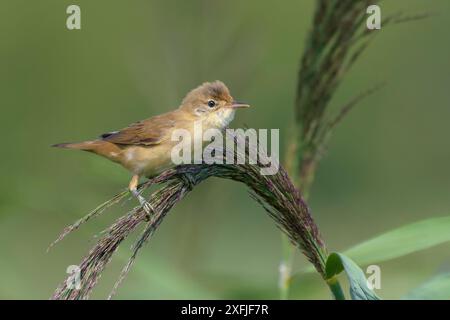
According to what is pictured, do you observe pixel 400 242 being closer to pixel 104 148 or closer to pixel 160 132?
pixel 160 132

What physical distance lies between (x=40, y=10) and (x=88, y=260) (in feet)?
14.7

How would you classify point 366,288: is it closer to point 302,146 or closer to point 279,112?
point 302,146

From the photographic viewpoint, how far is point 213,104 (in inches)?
127

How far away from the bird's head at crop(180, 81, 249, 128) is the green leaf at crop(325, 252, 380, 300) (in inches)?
45.9

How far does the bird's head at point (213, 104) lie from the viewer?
3.20 m

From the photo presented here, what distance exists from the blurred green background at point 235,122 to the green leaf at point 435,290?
1.02 metres

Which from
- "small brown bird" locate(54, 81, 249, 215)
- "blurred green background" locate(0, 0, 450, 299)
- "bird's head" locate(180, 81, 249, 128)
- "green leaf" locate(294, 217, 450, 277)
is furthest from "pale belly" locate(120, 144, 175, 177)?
"green leaf" locate(294, 217, 450, 277)

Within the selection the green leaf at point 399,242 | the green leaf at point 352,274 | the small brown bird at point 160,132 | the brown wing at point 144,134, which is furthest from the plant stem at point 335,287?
the brown wing at point 144,134

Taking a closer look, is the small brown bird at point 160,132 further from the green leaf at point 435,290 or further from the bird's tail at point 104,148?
the green leaf at point 435,290

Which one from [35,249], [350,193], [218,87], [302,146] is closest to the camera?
[302,146]

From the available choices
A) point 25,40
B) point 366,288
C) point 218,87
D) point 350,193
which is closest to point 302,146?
point 218,87

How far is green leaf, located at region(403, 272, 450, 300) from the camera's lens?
7.44ft

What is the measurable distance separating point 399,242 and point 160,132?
1083 millimetres
